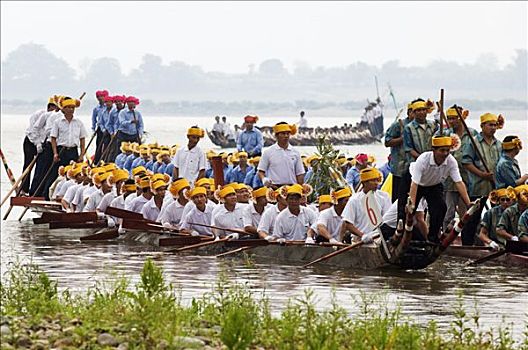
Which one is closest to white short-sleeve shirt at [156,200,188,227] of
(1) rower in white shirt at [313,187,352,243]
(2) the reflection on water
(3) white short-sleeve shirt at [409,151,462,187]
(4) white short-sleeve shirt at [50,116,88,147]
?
(2) the reflection on water

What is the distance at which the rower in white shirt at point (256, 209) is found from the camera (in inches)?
611

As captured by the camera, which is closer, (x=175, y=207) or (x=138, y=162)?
(x=175, y=207)

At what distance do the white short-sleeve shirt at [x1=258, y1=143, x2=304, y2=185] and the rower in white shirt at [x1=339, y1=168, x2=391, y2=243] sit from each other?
2.51m

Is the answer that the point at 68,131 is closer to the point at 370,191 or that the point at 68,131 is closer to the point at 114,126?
the point at 114,126

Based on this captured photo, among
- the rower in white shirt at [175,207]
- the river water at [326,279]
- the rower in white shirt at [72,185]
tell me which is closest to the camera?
the river water at [326,279]

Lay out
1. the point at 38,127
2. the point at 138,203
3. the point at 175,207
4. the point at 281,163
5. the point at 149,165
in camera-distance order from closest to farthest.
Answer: the point at 281,163, the point at 175,207, the point at 138,203, the point at 38,127, the point at 149,165

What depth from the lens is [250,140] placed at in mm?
24031

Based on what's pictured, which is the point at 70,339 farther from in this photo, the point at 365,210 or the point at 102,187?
the point at 102,187

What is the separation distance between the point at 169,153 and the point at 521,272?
10640 mm

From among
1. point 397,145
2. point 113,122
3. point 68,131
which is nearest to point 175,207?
point 397,145

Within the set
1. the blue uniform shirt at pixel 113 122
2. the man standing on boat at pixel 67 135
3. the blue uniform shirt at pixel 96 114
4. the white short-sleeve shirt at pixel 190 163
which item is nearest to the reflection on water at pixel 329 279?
the white short-sleeve shirt at pixel 190 163

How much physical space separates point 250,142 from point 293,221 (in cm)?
913

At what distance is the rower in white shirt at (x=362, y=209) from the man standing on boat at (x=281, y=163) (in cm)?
251

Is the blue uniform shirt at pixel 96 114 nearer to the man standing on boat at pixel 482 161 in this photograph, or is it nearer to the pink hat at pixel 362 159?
the pink hat at pixel 362 159
